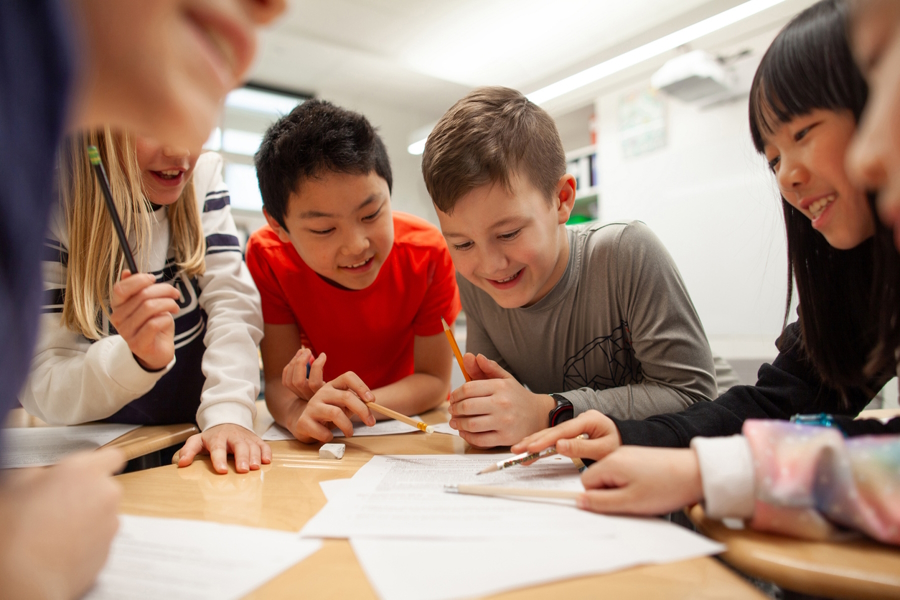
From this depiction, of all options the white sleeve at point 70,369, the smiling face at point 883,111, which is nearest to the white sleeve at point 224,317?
the white sleeve at point 70,369

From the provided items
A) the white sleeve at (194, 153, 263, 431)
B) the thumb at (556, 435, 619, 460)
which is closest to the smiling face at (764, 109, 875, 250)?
the thumb at (556, 435, 619, 460)

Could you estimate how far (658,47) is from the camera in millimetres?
2758

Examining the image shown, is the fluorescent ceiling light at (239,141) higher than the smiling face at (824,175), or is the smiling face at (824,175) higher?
the fluorescent ceiling light at (239,141)

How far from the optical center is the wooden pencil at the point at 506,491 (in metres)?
0.55

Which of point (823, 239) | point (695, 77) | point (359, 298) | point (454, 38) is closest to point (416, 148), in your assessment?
point (454, 38)

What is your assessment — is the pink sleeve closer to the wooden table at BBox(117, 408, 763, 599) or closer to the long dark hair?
the wooden table at BBox(117, 408, 763, 599)

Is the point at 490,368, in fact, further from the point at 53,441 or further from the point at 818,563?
the point at 53,441

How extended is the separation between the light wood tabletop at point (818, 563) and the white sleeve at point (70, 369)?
2.79 ft

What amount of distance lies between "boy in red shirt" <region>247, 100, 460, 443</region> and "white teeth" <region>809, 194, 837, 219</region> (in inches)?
28.6

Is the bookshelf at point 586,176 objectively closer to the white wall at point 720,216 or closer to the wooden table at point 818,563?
the white wall at point 720,216

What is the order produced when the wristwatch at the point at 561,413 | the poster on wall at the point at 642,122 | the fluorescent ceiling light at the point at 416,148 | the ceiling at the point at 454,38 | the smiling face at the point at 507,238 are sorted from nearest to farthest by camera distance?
the wristwatch at the point at 561,413
the smiling face at the point at 507,238
the ceiling at the point at 454,38
the poster on wall at the point at 642,122
the fluorescent ceiling light at the point at 416,148

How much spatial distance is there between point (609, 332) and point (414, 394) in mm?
449

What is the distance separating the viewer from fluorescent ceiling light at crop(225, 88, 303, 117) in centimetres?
434

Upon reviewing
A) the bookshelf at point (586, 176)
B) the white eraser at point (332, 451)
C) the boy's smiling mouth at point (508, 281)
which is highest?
the bookshelf at point (586, 176)
